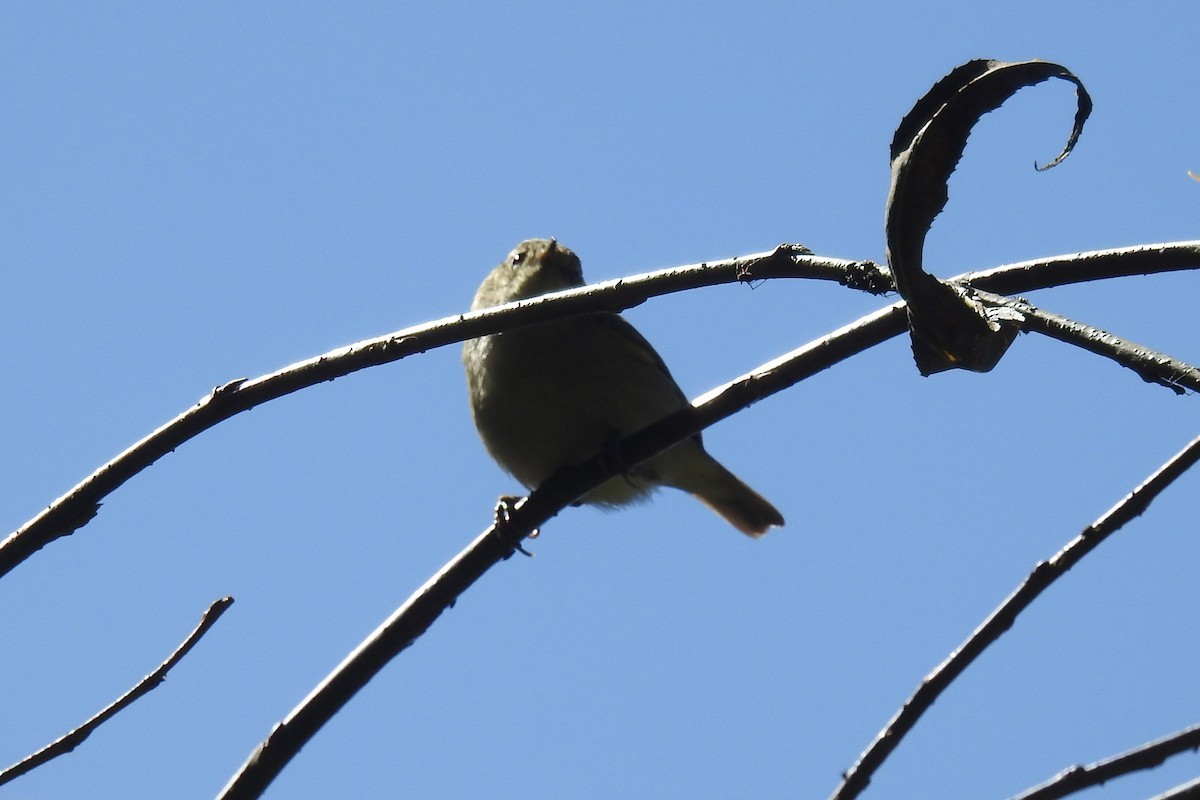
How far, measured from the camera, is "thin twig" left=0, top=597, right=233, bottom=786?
8.40ft

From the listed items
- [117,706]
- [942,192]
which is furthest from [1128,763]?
[117,706]

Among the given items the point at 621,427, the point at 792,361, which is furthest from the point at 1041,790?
the point at 621,427

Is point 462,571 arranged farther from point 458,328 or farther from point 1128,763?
point 1128,763

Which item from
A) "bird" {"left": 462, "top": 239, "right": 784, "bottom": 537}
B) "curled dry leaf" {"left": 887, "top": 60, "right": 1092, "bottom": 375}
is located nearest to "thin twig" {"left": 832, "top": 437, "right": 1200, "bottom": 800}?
"curled dry leaf" {"left": 887, "top": 60, "right": 1092, "bottom": 375}

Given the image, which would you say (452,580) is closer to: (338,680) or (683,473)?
(338,680)

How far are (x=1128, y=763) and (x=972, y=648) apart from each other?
12.7 inches

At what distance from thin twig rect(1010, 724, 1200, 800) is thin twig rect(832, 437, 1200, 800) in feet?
0.93

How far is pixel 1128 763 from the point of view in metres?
2.00

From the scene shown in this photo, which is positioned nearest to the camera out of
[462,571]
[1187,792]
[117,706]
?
[1187,792]

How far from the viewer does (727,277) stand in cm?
262

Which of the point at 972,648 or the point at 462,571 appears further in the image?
the point at 462,571

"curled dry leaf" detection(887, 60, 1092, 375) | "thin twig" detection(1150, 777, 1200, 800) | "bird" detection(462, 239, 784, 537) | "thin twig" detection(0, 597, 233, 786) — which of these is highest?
"bird" detection(462, 239, 784, 537)

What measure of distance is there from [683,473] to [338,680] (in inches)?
151

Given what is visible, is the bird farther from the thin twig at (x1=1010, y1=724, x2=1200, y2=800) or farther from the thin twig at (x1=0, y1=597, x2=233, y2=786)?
the thin twig at (x1=1010, y1=724, x2=1200, y2=800)
